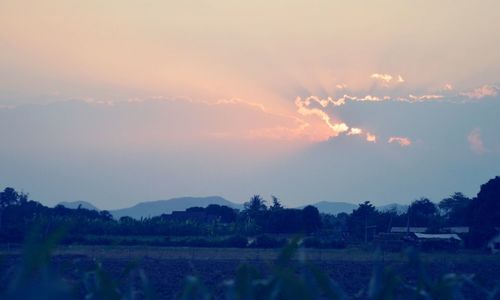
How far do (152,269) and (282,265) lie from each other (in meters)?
34.7

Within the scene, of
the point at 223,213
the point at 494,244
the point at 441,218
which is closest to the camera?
→ the point at 494,244

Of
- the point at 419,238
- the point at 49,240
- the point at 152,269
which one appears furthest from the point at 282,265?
the point at 419,238

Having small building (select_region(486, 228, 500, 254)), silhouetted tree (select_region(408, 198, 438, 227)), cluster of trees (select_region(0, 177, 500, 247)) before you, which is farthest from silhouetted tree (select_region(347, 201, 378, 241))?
small building (select_region(486, 228, 500, 254))

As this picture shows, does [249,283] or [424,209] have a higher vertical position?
[424,209]

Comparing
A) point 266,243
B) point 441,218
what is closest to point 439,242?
point 266,243

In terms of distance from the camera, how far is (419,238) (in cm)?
6022

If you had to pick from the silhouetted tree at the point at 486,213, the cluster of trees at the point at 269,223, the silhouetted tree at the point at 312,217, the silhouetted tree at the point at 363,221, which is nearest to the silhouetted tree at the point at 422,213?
the cluster of trees at the point at 269,223

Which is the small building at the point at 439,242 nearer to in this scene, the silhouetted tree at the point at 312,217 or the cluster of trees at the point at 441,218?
the cluster of trees at the point at 441,218

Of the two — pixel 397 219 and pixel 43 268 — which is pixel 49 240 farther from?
pixel 397 219

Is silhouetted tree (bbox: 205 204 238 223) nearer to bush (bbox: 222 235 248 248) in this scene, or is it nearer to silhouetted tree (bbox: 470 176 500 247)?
bush (bbox: 222 235 248 248)

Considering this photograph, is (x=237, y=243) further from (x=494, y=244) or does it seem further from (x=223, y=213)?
(x=223, y=213)

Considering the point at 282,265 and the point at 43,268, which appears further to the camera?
the point at 282,265

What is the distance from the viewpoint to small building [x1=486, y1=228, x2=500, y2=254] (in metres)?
56.7

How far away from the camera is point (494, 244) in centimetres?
5784
